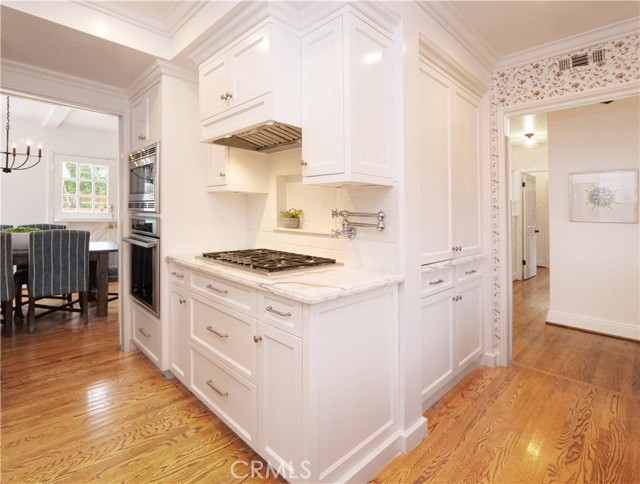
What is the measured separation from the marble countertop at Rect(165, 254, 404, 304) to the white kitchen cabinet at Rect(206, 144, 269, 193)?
73 centimetres

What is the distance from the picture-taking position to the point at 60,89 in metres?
2.71

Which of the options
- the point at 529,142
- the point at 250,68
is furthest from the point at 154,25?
the point at 529,142

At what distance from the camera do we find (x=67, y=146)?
5.89m

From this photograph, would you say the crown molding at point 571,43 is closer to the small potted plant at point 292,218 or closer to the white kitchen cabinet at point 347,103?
the white kitchen cabinet at point 347,103

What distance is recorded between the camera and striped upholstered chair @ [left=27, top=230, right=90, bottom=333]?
3.52m

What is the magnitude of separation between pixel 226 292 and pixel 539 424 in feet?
6.52

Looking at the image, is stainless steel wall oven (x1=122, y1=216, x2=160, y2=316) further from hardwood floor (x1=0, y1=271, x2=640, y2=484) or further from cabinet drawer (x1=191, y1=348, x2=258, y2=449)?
cabinet drawer (x1=191, y1=348, x2=258, y2=449)

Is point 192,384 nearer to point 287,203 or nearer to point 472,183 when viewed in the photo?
point 287,203

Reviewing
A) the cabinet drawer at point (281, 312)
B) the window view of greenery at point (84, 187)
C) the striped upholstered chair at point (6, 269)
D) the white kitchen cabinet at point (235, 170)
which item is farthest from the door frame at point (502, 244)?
the window view of greenery at point (84, 187)

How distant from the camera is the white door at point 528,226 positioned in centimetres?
639

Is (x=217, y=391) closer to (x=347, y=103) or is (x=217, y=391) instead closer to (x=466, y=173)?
(x=347, y=103)

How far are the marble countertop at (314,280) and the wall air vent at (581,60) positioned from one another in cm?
213

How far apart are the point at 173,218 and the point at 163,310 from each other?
686 mm

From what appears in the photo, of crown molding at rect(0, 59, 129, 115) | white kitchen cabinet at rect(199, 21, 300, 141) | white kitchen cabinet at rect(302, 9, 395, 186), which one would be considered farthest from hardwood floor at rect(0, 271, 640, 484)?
crown molding at rect(0, 59, 129, 115)
